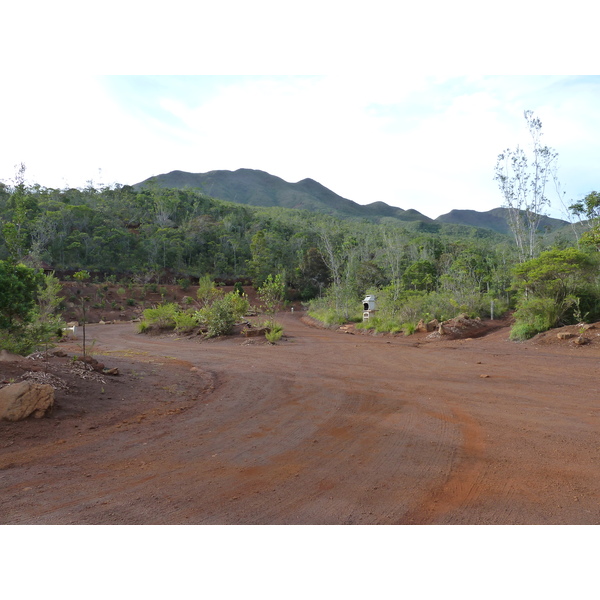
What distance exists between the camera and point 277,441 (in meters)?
4.54

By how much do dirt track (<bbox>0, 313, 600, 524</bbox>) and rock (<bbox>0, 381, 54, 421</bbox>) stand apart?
0.56ft

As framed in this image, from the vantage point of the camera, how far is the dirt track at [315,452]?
2910 millimetres

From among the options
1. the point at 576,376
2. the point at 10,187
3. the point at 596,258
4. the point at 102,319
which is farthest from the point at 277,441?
the point at 10,187

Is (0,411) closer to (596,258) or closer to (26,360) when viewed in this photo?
(26,360)

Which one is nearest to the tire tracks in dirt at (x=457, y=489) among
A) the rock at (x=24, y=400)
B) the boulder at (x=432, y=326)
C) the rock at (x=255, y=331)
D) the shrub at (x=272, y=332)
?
the rock at (x=24, y=400)

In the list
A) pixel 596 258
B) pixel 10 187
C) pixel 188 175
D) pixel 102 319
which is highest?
pixel 188 175

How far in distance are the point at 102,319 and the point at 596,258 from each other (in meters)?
26.8

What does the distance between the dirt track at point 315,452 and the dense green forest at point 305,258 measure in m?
4.17

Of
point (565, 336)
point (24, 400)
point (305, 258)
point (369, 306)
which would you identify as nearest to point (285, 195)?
point (305, 258)

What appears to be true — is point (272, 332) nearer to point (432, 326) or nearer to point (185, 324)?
point (185, 324)

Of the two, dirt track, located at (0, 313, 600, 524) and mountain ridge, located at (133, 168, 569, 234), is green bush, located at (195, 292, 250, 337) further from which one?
Answer: mountain ridge, located at (133, 168, 569, 234)

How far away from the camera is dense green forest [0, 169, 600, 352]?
13766mm

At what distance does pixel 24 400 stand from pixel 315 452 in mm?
3381

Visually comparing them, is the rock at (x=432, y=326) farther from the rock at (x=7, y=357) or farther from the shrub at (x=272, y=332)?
the rock at (x=7, y=357)
